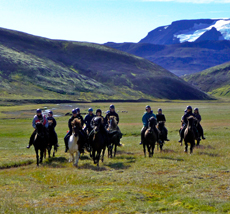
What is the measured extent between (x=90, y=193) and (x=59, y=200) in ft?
4.34

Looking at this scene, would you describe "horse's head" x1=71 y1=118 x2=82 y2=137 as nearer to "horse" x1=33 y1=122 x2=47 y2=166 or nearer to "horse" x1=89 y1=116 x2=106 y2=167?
"horse" x1=89 y1=116 x2=106 y2=167

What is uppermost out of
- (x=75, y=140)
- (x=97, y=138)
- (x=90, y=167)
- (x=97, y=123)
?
(x=97, y=123)

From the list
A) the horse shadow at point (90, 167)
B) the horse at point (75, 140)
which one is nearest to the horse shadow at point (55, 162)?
the horse at point (75, 140)

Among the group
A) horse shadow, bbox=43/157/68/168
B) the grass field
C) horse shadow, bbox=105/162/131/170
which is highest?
the grass field

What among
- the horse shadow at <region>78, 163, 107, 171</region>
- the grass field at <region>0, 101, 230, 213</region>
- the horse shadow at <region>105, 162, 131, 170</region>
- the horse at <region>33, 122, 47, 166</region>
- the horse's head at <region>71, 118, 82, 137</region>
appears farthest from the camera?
the horse at <region>33, 122, 47, 166</region>

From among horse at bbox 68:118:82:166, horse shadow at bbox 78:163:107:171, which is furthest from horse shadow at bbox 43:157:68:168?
horse shadow at bbox 78:163:107:171

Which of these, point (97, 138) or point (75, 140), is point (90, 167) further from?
point (75, 140)

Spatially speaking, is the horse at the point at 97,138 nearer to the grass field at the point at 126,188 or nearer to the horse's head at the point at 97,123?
the horse's head at the point at 97,123

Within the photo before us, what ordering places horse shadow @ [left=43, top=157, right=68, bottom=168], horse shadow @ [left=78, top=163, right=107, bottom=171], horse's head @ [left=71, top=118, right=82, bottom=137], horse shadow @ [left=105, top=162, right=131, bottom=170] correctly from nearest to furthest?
horse shadow @ [left=78, top=163, right=107, bottom=171]
horse shadow @ [left=105, top=162, right=131, bottom=170]
horse's head @ [left=71, top=118, right=82, bottom=137]
horse shadow @ [left=43, top=157, right=68, bottom=168]

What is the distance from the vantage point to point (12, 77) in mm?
186375

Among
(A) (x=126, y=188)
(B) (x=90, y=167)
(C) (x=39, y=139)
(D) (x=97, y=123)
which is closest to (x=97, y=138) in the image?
(D) (x=97, y=123)

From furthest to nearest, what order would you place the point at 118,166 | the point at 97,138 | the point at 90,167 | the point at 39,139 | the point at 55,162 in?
the point at 55,162 < the point at 39,139 < the point at 97,138 < the point at 90,167 < the point at 118,166

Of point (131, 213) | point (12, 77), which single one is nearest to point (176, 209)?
point (131, 213)

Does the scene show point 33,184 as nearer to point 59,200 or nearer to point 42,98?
point 59,200
